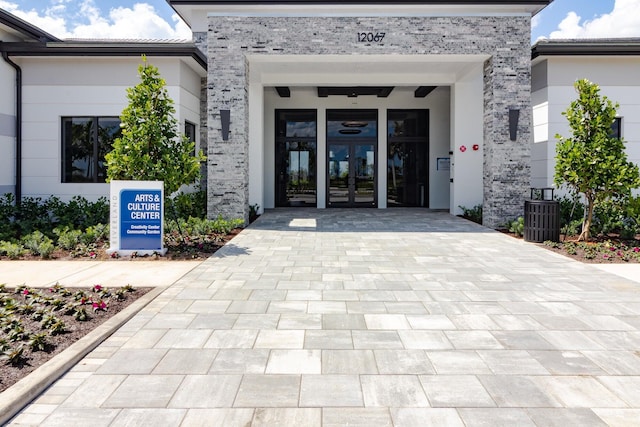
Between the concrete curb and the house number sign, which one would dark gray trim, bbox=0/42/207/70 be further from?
the concrete curb

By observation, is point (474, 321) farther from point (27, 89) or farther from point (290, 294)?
point (27, 89)

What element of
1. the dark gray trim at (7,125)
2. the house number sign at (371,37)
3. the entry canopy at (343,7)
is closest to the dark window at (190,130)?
the entry canopy at (343,7)

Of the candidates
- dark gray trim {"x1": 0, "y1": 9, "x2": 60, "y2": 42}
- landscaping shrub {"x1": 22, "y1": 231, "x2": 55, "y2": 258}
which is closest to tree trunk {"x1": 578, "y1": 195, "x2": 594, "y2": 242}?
landscaping shrub {"x1": 22, "y1": 231, "x2": 55, "y2": 258}

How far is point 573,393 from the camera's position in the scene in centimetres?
333

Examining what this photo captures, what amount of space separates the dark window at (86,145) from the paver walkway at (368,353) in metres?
7.62

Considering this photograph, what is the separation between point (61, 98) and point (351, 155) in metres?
10.8

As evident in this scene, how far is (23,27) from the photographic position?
1296 centimetres

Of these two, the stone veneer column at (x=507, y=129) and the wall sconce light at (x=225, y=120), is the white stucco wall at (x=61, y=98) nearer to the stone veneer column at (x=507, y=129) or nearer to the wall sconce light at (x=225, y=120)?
the wall sconce light at (x=225, y=120)

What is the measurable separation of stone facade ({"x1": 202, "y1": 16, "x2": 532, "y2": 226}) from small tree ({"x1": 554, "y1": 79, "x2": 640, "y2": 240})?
8.42ft

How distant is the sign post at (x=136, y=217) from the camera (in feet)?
27.9

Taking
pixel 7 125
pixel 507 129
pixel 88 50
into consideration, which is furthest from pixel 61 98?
pixel 507 129

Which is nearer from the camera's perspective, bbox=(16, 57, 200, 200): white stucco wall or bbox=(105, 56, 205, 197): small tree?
bbox=(105, 56, 205, 197): small tree

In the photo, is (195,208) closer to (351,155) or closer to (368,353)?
(351,155)

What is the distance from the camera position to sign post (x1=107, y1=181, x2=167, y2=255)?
8500mm
